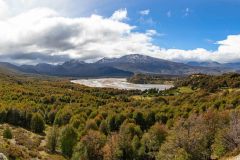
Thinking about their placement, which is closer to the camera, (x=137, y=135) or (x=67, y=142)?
(x=67, y=142)

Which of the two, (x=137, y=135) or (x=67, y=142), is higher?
(x=137, y=135)

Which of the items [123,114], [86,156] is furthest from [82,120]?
[86,156]

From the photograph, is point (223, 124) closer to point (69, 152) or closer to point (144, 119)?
point (69, 152)

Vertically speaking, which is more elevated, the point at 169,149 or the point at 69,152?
the point at 169,149

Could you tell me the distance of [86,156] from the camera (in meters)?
85.9

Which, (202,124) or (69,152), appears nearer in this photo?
(202,124)

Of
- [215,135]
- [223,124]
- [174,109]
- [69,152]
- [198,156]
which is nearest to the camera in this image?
[198,156]

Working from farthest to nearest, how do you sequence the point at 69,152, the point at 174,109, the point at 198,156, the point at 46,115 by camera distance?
the point at 46,115 < the point at 174,109 < the point at 69,152 < the point at 198,156

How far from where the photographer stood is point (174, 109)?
141250 mm

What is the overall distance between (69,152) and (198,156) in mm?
46356

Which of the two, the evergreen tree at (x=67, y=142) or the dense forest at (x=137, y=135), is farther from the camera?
the evergreen tree at (x=67, y=142)

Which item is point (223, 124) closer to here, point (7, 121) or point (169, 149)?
point (169, 149)

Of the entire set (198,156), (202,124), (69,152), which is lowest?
(69,152)

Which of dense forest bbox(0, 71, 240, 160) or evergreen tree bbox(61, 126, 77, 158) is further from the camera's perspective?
evergreen tree bbox(61, 126, 77, 158)
